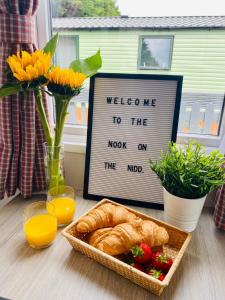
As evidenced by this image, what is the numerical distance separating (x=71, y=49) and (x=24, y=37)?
0.96ft

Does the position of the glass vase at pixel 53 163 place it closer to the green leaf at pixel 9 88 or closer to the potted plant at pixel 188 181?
the green leaf at pixel 9 88

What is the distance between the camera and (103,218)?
0.75m

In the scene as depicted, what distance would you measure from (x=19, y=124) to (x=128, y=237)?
59 centimetres

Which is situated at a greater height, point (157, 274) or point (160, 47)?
point (160, 47)

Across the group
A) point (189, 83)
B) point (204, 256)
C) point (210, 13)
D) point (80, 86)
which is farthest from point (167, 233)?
point (210, 13)

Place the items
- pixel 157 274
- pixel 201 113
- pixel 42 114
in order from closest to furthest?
pixel 157 274, pixel 42 114, pixel 201 113

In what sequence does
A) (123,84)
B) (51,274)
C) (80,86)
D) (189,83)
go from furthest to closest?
(189,83), (123,84), (80,86), (51,274)

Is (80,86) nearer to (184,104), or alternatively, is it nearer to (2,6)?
(2,6)

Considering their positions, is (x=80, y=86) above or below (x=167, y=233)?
above

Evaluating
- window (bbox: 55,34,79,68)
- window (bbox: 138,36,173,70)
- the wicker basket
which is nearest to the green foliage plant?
the wicker basket

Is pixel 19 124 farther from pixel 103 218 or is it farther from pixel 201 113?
pixel 201 113

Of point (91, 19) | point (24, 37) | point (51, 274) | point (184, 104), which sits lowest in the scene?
point (51, 274)

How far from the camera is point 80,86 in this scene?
30.1 inches

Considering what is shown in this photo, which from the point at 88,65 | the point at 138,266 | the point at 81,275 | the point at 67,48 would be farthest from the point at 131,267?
the point at 67,48
